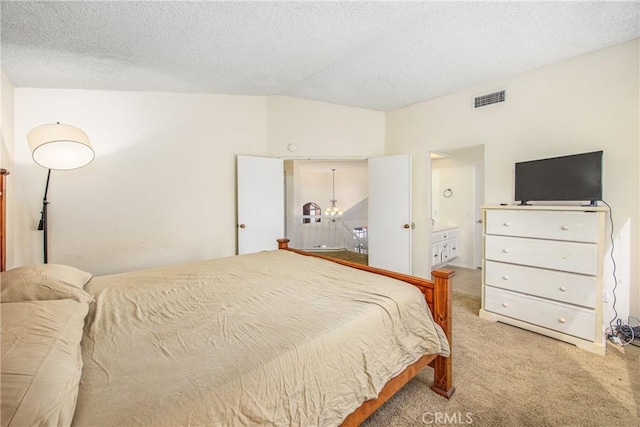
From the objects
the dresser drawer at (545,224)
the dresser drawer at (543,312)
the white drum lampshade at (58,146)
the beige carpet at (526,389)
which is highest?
the white drum lampshade at (58,146)

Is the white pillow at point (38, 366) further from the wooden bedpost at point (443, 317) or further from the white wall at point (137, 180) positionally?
the white wall at point (137, 180)

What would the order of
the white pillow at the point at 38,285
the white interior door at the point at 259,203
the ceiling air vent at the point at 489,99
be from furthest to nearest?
the white interior door at the point at 259,203, the ceiling air vent at the point at 489,99, the white pillow at the point at 38,285

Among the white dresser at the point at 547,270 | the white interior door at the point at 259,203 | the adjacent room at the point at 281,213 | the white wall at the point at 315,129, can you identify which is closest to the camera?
the adjacent room at the point at 281,213

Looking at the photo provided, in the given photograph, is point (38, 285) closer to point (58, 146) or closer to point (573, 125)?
point (58, 146)

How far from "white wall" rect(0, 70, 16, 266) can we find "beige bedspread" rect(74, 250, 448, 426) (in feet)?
4.85

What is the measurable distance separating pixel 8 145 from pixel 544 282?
498 cm

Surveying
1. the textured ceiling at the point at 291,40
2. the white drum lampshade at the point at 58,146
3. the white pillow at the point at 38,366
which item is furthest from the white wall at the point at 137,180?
the white pillow at the point at 38,366

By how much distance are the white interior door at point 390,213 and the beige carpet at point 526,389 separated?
1521mm

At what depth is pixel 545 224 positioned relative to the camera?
7.74ft

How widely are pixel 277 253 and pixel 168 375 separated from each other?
179 cm

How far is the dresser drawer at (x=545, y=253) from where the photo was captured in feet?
7.04

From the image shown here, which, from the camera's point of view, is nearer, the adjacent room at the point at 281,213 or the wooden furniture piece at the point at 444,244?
the adjacent room at the point at 281,213

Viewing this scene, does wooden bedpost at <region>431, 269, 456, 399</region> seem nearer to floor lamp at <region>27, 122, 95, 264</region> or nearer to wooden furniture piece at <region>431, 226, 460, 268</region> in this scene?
wooden furniture piece at <region>431, 226, 460, 268</region>

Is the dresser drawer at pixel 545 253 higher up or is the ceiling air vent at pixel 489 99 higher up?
the ceiling air vent at pixel 489 99
